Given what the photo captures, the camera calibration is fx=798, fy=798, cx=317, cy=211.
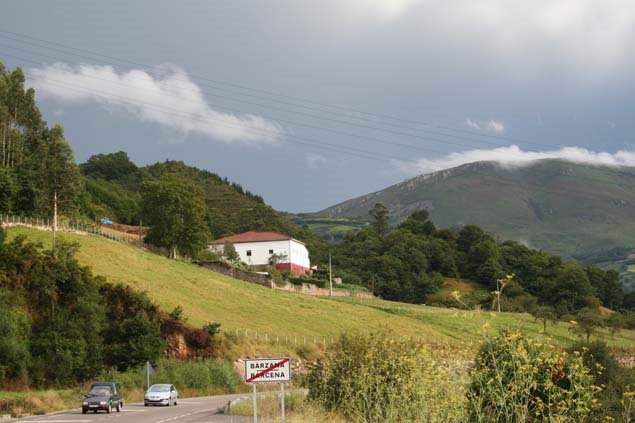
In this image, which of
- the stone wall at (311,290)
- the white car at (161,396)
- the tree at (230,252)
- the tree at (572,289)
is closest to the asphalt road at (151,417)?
the white car at (161,396)

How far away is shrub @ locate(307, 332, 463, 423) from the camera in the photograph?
1711cm

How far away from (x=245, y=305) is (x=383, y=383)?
211 ft

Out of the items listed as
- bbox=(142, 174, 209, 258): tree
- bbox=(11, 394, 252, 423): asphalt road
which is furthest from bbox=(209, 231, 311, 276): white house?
bbox=(11, 394, 252, 423): asphalt road

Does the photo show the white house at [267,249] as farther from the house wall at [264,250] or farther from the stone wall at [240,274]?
the stone wall at [240,274]

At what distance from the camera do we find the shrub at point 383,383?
56.1ft

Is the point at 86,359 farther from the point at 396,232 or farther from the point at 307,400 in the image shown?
the point at 396,232

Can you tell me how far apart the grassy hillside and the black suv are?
99.0 ft

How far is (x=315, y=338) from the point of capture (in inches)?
3044

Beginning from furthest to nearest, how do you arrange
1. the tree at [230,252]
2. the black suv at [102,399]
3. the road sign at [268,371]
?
the tree at [230,252] → the black suv at [102,399] → the road sign at [268,371]

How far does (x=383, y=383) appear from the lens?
72.9 ft

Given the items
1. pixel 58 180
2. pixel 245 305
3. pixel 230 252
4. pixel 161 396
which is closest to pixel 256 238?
pixel 230 252

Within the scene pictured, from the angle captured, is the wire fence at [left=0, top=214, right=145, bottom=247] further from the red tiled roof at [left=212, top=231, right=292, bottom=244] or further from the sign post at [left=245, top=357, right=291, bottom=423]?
the sign post at [left=245, top=357, right=291, bottom=423]

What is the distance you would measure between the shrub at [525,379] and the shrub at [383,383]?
2.26 feet

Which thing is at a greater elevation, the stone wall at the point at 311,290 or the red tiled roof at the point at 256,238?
the red tiled roof at the point at 256,238
